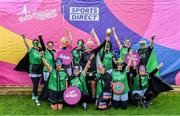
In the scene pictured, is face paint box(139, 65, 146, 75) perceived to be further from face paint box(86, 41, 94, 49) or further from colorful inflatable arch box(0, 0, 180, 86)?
face paint box(86, 41, 94, 49)

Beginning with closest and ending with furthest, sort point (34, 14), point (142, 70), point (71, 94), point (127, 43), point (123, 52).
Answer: point (71, 94)
point (142, 70)
point (127, 43)
point (123, 52)
point (34, 14)

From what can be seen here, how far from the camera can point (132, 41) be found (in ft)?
29.8

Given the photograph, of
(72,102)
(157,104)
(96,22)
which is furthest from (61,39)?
(157,104)

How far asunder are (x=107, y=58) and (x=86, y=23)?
109 cm

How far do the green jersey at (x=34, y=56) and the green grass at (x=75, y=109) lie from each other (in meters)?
0.88

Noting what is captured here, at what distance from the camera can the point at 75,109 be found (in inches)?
319

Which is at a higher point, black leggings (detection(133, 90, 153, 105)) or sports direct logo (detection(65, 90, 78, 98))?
sports direct logo (detection(65, 90, 78, 98))

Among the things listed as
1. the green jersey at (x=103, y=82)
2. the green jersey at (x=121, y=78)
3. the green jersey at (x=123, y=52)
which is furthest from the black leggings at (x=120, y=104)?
→ the green jersey at (x=123, y=52)

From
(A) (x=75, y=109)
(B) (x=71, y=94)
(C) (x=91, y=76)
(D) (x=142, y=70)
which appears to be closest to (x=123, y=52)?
(D) (x=142, y=70)

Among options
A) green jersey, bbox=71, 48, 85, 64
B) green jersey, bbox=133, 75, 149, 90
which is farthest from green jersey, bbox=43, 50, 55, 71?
green jersey, bbox=133, 75, 149, 90

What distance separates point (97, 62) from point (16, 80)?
2021 millimetres

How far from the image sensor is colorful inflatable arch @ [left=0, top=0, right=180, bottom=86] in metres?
8.88

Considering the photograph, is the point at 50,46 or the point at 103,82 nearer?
the point at 103,82

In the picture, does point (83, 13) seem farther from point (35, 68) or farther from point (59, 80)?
point (59, 80)
